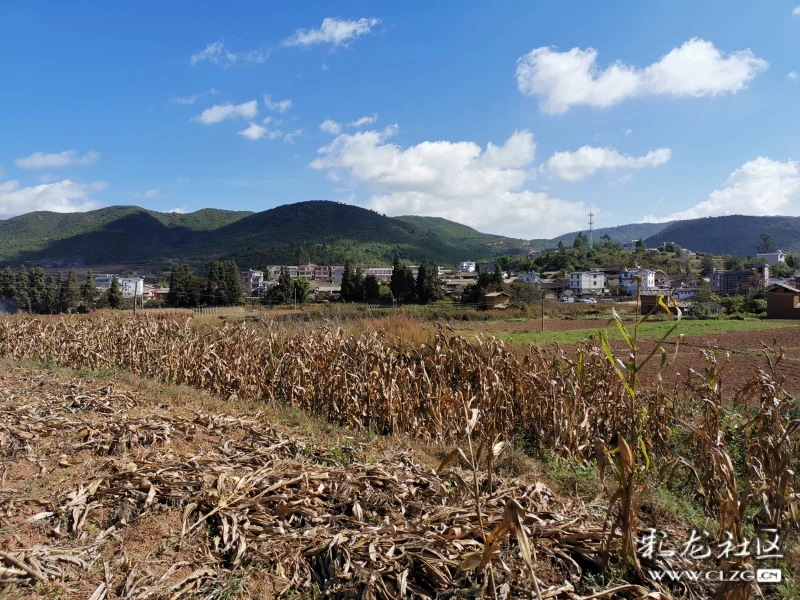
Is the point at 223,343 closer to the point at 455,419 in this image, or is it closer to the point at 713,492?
the point at 455,419

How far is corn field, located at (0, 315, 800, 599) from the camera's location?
243 cm

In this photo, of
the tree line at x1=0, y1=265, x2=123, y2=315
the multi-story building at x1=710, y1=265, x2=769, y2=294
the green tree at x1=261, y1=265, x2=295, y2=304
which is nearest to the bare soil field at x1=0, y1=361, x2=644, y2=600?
the tree line at x1=0, y1=265, x2=123, y2=315

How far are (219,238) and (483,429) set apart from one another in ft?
535

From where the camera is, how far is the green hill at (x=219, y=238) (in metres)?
119

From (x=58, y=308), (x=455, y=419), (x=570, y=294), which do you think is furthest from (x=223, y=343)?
(x=570, y=294)

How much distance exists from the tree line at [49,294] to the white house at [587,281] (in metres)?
70.0

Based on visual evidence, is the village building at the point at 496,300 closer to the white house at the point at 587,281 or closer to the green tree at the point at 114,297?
the white house at the point at 587,281

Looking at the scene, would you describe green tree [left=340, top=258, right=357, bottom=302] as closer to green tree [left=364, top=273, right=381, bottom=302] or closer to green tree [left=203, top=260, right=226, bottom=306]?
green tree [left=364, top=273, right=381, bottom=302]

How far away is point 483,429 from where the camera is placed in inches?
235

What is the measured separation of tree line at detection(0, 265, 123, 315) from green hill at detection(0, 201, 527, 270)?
64612 millimetres

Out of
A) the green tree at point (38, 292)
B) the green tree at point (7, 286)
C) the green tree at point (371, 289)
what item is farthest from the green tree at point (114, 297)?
the green tree at point (371, 289)

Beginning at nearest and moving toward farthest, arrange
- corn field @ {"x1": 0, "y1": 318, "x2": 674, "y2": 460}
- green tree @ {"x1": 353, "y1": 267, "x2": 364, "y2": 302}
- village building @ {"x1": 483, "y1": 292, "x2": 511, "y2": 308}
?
corn field @ {"x1": 0, "y1": 318, "x2": 674, "y2": 460} < village building @ {"x1": 483, "y1": 292, "x2": 511, "y2": 308} < green tree @ {"x1": 353, "y1": 267, "x2": 364, "y2": 302}

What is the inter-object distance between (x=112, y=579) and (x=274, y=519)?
868 mm

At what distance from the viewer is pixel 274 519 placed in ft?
9.56
